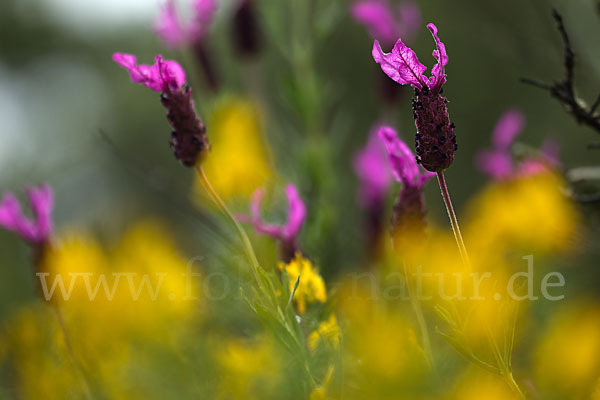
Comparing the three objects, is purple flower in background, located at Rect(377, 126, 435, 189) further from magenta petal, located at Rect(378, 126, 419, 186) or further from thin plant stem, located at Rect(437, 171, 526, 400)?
thin plant stem, located at Rect(437, 171, 526, 400)

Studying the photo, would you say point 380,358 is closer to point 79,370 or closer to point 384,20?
point 79,370

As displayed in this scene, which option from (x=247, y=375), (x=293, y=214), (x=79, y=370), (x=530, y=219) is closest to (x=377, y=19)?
(x=530, y=219)

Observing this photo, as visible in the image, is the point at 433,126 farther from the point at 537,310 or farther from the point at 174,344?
the point at 174,344

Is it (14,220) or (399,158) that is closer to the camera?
(399,158)

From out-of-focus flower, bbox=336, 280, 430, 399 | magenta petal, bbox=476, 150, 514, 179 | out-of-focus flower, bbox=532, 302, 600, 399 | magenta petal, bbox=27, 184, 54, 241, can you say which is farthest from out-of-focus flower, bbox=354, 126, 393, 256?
magenta petal, bbox=27, 184, 54, 241

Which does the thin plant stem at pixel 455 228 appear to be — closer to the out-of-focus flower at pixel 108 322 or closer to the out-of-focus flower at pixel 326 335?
the out-of-focus flower at pixel 326 335

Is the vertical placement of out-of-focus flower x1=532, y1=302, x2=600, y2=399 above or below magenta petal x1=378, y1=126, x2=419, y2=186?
below
